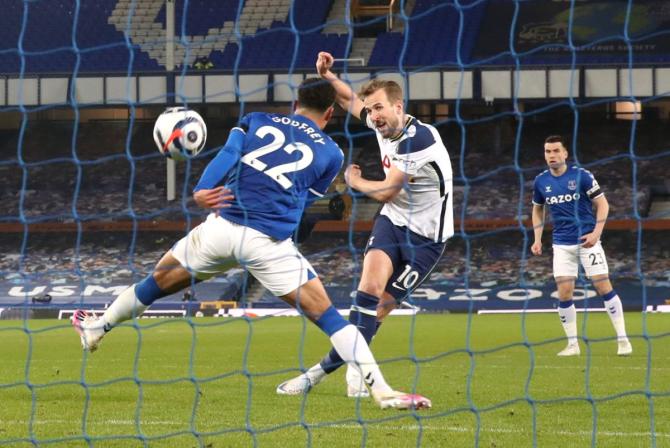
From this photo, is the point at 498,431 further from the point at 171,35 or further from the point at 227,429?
the point at 171,35

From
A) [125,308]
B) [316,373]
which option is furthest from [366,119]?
[125,308]

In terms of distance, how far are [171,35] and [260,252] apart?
28560 mm

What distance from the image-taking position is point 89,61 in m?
36.7

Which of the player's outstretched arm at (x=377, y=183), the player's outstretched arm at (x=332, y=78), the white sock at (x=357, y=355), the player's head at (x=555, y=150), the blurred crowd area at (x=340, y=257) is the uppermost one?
the player's outstretched arm at (x=332, y=78)

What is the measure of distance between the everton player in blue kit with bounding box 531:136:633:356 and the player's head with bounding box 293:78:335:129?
16.0ft

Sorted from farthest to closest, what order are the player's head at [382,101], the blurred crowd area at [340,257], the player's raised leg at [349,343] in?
the blurred crowd area at [340,257] → the player's head at [382,101] → the player's raised leg at [349,343]

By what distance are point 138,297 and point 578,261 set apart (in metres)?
6.07

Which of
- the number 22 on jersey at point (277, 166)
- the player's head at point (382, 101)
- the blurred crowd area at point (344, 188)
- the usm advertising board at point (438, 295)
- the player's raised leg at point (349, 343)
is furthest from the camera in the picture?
the blurred crowd area at point (344, 188)

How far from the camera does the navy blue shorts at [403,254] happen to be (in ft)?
26.2

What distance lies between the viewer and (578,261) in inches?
468

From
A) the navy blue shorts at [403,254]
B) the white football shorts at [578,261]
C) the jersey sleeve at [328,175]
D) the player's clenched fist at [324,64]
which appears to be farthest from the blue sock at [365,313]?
the white football shorts at [578,261]

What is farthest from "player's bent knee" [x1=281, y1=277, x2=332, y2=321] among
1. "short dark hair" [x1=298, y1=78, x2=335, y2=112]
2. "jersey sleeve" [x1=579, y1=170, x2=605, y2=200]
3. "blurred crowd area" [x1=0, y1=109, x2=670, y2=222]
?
"blurred crowd area" [x1=0, y1=109, x2=670, y2=222]

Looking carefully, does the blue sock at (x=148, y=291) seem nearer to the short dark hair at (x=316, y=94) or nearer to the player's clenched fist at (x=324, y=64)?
the short dark hair at (x=316, y=94)

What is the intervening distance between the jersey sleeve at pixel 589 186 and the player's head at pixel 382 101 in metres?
4.32
